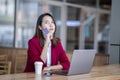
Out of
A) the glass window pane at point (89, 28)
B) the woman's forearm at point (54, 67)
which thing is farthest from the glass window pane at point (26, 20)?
the woman's forearm at point (54, 67)

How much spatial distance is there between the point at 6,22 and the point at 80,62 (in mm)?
5969

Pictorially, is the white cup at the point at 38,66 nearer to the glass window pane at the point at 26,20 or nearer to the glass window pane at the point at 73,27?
the glass window pane at the point at 26,20

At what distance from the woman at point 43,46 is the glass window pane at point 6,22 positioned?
17.1 ft

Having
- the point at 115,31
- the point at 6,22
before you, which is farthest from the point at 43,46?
the point at 6,22

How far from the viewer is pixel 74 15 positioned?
1113cm

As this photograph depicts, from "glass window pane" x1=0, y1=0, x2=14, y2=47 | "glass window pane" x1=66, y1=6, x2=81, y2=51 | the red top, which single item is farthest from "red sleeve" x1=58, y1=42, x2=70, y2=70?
"glass window pane" x1=66, y1=6, x2=81, y2=51

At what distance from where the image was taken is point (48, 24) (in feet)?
8.83

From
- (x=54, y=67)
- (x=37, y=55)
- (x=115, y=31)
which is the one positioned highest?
(x=115, y=31)

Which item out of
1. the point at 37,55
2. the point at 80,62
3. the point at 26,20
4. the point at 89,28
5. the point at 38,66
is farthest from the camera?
the point at 89,28

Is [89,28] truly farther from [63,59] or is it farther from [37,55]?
[37,55]

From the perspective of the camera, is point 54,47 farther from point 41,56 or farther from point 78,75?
point 78,75

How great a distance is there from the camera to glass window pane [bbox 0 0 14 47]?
7.92m

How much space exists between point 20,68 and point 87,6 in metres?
5.89

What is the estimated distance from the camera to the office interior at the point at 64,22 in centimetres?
579
